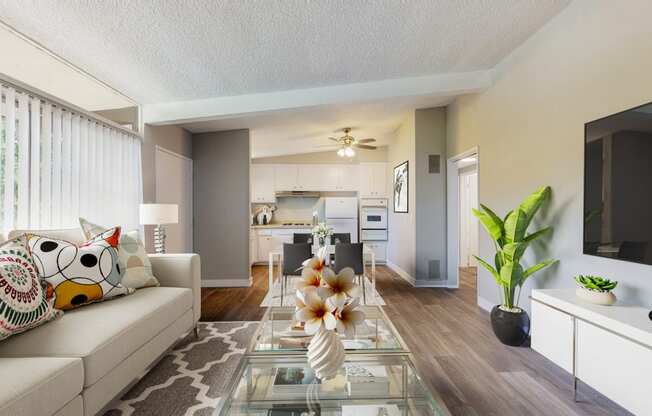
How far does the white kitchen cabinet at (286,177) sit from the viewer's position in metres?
6.39

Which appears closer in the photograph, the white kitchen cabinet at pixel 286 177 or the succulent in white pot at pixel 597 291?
the succulent in white pot at pixel 597 291

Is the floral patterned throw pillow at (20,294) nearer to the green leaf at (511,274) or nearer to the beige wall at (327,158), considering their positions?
the green leaf at (511,274)

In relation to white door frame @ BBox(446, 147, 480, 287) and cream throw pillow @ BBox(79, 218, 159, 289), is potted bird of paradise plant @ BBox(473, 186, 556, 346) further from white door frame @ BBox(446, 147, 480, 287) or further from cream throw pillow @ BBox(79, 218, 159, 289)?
cream throw pillow @ BBox(79, 218, 159, 289)

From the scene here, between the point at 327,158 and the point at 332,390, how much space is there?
18.6 feet

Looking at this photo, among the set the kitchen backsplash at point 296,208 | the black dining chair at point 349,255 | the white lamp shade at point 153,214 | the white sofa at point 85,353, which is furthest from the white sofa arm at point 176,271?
the kitchen backsplash at point 296,208

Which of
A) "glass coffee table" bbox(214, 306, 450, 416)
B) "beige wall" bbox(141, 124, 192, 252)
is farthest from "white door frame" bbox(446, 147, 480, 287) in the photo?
"beige wall" bbox(141, 124, 192, 252)

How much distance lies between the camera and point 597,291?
1.69m

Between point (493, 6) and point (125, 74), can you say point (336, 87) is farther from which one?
point (125, 74)

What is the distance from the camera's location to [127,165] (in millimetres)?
3070

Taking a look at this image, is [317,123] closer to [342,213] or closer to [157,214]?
[342,213]

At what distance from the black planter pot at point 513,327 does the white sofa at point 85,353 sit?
8.81 feet

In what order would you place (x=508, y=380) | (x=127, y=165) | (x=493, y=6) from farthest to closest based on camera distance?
(x=127, y=165)
(x=493, y=6)
(x=508, y=380)

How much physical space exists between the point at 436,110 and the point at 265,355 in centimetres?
423

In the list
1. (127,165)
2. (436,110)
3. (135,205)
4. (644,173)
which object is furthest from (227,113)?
(644,173)
